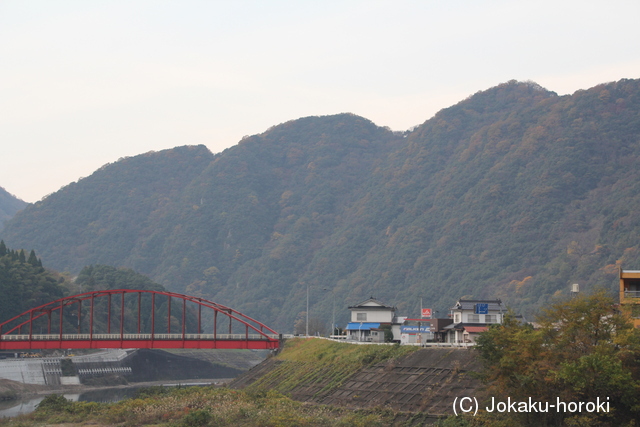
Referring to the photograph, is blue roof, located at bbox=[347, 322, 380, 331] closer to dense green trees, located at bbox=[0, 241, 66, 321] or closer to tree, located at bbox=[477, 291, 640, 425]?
tree, located at bbox=[477, 291, 640, 425]

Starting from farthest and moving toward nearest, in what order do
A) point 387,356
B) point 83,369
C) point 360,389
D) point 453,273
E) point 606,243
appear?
1. point 453,273
2. point 606,243
3. point 83,369
4. point 387,356
5. point 360,389

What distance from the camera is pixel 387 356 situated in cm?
6006

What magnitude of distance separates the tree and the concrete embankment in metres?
3.99

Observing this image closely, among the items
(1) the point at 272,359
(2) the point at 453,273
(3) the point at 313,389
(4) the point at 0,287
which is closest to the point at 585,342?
(3) the point at 313,389

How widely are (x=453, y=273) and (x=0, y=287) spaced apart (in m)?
109

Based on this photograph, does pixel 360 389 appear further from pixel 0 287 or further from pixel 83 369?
pixel 0 287

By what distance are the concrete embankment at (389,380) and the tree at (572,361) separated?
3.99 meters

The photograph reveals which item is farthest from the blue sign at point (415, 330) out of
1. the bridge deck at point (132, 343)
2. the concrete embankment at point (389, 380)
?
the bridge deck at point (132, 343)

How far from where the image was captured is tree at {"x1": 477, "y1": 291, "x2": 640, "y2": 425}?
3519cm

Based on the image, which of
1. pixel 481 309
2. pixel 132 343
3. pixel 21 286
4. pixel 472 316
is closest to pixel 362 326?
pixel 472 316

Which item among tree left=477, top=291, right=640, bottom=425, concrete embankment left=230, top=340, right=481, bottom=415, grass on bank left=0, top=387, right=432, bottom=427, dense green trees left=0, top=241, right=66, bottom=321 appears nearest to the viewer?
tree left=477, top=291, right=640, bottom=425

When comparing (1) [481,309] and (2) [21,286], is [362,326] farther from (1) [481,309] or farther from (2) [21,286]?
(2) [21,286]

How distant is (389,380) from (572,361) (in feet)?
64.1

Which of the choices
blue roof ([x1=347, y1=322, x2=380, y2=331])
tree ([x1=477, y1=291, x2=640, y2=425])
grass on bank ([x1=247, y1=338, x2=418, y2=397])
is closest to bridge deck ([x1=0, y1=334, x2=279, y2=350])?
grass on bank ([x1=247, y1=338, x2=418, y2=397])
